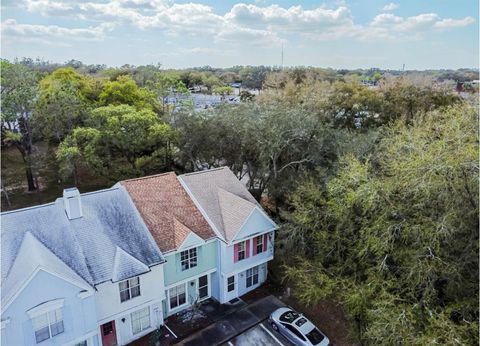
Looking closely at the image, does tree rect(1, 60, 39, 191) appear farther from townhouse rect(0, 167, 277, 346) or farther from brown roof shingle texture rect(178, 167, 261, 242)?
brown roof shingle texture rect(178, 167, 261, 242)

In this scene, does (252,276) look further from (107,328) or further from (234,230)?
(107,328)

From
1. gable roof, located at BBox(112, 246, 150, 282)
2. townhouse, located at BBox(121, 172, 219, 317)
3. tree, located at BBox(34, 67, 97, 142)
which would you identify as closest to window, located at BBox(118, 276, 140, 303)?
gable roof, located at BBox(112, 246, 150, 282)

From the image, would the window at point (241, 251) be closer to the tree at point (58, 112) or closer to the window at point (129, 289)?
the window at point (129, 289)

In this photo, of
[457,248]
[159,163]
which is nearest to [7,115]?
[159,163]

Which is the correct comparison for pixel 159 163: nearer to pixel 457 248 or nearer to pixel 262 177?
pixel 262 177

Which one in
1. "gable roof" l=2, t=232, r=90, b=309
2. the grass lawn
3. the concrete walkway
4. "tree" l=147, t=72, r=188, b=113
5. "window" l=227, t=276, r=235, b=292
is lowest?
the concrete walkway

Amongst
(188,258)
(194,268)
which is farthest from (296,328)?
(188,258)
